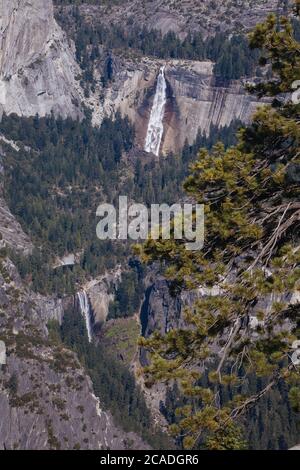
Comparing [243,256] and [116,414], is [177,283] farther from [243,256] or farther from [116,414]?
[116,414]

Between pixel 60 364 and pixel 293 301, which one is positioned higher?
pixel 293 301

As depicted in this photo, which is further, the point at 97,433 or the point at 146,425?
the point at 146,425

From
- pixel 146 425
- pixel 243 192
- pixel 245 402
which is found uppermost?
pixel 243 192

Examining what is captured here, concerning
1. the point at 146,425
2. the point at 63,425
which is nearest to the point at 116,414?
the point at 146,425

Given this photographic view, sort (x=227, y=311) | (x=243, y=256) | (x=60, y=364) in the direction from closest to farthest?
(x=227, y=311), (x=243, y=256), (x=60, y=364)

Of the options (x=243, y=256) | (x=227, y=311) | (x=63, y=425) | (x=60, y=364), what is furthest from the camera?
(x=60, y=364)

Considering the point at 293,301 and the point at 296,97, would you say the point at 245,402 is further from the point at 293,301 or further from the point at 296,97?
the point at 296,97

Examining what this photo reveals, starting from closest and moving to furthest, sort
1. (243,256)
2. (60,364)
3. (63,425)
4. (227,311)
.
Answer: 1. (227,311)
2. (243,256)
3. (63,425)
4. (60,364)

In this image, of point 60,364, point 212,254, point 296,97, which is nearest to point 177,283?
point 212,254

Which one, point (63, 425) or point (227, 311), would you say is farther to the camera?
point (63, 425)
